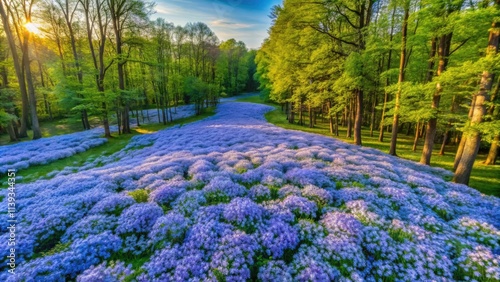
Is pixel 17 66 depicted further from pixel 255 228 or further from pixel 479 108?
pixel 479 108

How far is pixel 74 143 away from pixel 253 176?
66.8ft

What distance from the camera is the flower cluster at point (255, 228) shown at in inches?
166

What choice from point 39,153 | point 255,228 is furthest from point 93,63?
point 255,228

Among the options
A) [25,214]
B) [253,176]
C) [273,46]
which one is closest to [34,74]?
[273,46]

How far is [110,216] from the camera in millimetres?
5969

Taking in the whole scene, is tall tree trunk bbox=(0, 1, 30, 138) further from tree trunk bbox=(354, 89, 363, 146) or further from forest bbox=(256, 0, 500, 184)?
tree trunk bbox=(354, 89, 363, 146)

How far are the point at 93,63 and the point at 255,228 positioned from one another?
3797cm

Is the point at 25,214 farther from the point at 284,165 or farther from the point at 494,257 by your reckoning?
the point at 494,257

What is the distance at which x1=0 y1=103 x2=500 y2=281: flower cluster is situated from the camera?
421 centimetres

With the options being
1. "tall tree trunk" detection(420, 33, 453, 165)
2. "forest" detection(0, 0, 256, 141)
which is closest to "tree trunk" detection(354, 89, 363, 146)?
"tall tree trunk" detection(420, 33, 453, 165)

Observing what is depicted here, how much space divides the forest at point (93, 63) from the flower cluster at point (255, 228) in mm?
18842

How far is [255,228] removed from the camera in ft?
17.6

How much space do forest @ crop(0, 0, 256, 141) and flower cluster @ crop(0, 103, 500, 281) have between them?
18842mm

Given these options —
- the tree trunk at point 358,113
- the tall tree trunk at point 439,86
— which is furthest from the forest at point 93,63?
the tall tree trunk at point 439,86
